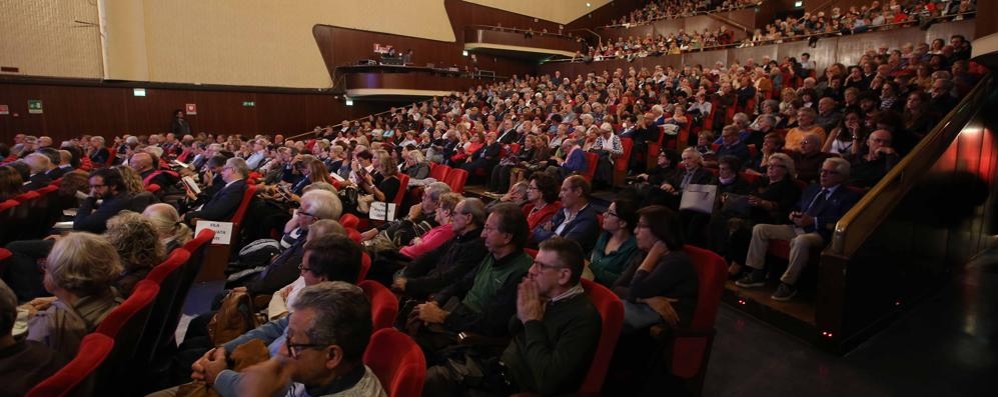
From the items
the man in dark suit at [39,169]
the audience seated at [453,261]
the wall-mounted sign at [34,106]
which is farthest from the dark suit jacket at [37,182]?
the wall-mounted sign at [34,106]

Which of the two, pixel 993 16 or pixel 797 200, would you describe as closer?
pixel 797 200

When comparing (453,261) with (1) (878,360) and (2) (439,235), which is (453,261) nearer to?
(2) (439,235)

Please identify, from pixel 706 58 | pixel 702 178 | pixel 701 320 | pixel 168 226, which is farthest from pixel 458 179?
pixel 706 58

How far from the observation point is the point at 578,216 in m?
2.90

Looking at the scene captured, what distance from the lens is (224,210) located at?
3717 mm

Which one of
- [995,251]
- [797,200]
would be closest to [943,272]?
[797,200]

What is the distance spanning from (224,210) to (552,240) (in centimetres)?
284

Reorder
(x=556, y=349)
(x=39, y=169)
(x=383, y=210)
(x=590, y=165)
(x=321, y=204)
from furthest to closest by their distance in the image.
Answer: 1. (x=590, y=165)
2. (x=39, y=169)
3. (x=383, y=210)
4. (x=321, y=204)
5. (x=556, y=349)

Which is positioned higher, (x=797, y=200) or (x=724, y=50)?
(x=724, y=50)

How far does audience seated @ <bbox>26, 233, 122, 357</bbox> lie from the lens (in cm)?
153

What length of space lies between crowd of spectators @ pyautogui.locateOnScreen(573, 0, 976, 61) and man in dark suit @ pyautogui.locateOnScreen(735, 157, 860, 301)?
4409 mm

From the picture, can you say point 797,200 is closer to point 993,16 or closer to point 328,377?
point 993,16

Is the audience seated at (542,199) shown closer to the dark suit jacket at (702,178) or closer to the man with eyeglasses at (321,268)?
the dark suit jacket at (702,178)

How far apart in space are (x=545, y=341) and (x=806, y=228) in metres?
2.35
